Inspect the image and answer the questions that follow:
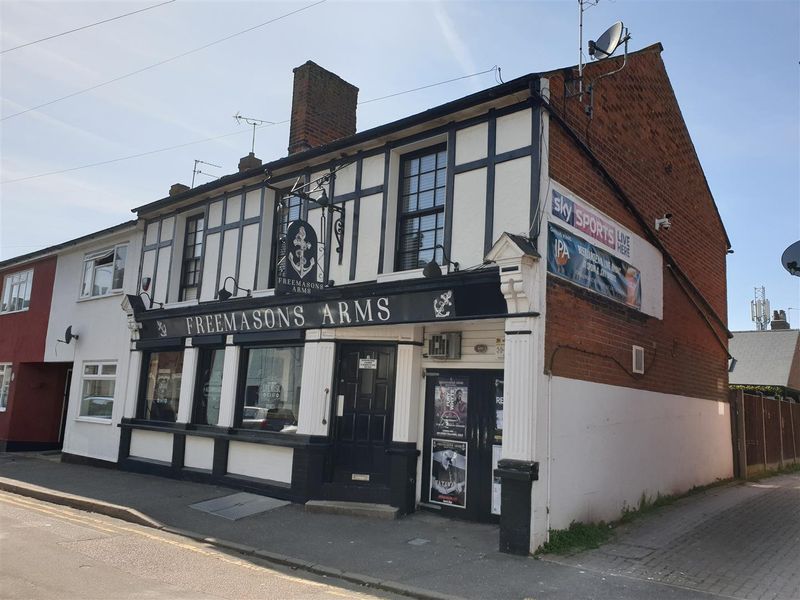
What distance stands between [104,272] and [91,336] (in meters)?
1.76

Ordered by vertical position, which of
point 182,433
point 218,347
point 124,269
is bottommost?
point 182,433

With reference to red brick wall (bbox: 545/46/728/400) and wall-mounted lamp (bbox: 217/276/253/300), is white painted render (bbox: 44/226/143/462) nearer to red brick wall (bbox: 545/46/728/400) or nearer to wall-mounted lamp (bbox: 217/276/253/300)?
wall-mounted lamp (bbox: 217/276/253/300)

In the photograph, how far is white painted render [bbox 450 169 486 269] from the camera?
9.10 m

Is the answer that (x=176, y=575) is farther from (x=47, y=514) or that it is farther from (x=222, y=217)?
(x=222, y=217)

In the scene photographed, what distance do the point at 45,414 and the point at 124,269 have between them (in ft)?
22.7

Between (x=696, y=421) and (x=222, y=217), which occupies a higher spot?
(x=222, y=217)

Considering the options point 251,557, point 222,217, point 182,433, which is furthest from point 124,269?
point 251,557

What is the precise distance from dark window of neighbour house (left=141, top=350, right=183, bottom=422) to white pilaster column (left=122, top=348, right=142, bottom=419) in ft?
0.66

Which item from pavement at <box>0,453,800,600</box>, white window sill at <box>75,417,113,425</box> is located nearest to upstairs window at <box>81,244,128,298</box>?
white window sill at <box>75,417,113,425</box>

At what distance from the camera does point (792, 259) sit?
23.0 ft

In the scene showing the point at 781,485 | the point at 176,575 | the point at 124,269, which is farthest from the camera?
the point at 124,269

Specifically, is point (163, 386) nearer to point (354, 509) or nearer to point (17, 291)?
point (354, 509)

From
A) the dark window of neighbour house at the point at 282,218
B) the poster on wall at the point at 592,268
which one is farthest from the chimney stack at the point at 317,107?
the poster on wall at the point at 592,268

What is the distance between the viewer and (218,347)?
13273 mm
